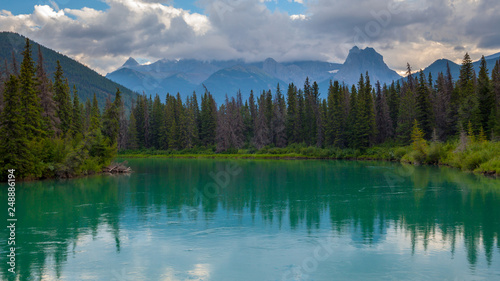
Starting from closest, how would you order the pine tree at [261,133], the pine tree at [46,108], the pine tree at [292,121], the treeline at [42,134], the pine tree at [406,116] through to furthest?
the treeline at [42,134] → the pine tree at [46,108] → the pine tree at [406,116] → the pine tree at [261,133] → the pine tree at [292,121]

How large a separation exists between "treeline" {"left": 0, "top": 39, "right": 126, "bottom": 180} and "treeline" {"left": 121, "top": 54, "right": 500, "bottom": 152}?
49535 millimetres

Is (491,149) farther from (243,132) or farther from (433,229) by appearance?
(243,132)

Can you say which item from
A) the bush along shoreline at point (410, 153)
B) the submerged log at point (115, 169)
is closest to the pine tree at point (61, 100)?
the submerged log at point (115, 169)

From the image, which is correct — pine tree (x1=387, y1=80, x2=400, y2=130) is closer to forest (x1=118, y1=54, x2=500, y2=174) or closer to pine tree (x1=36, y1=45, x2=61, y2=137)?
forest (x1=118, y1=54, x2=500, y2=174)

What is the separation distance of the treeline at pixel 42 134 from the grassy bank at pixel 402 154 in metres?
43.3

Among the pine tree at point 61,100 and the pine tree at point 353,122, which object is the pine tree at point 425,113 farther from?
the pine tree at point 61,100

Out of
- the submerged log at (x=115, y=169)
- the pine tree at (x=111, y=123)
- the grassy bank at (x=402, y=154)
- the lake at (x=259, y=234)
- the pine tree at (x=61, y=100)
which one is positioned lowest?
the lake at (x=259, y=234)

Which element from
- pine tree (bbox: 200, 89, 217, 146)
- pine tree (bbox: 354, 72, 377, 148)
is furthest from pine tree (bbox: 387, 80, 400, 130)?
pine tree (bbox: 200, 89, 217, 146)

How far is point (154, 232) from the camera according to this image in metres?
19.2

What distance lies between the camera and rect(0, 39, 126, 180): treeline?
38219 mm

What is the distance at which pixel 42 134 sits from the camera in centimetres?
4578

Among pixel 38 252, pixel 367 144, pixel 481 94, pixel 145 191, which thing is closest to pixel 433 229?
pixel 38 252

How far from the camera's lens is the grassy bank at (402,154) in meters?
46.2

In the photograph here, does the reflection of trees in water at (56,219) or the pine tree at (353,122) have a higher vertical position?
the pine tree at (353,122)
